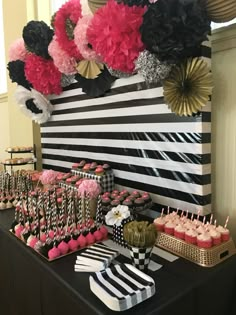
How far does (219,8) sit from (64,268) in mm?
1114

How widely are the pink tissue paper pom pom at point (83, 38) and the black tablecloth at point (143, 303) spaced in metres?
0.97

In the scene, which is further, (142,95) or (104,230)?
(142,95)

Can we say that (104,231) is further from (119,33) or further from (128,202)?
(119,33)

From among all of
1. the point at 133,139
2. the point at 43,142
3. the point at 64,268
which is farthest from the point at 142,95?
the point at 43,142

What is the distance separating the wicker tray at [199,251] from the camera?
3.31 ft

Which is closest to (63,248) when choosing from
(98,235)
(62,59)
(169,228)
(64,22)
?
(98,235)

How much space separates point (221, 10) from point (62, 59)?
929 mm

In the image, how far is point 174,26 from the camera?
1008mm

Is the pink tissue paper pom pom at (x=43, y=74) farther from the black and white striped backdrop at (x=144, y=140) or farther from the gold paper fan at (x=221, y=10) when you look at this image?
the gold paper fan at (x=221, y=10)

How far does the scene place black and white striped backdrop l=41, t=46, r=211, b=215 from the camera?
122cm

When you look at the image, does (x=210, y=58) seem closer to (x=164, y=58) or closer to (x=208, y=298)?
(x=164, y=58)

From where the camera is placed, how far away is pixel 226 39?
1.19 meters

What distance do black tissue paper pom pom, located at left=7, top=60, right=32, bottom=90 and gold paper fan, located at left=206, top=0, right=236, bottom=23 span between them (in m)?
1.41

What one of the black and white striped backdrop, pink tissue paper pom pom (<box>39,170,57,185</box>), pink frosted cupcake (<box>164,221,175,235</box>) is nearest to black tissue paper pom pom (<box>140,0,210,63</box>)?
the black and white striped backdrop
